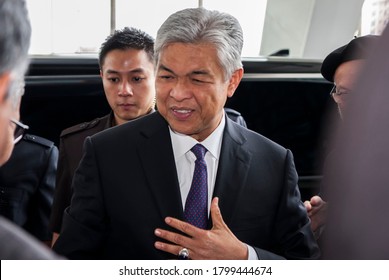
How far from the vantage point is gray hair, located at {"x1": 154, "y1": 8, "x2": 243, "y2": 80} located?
4.69ft

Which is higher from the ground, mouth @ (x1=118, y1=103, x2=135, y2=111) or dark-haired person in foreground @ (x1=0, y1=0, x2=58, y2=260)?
dark-haired person in foreground @ (x1=0, y1=0, x2=58, y2=260)

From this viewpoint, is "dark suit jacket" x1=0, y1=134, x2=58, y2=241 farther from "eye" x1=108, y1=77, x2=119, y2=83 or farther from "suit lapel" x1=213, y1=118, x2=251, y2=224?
"suit lapel" x1=213, y1=118, x2=251, y2=224

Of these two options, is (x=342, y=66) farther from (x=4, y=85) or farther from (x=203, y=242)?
(x=4, y=85)

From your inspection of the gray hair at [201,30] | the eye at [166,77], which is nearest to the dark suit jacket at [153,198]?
the eye at [166,77]

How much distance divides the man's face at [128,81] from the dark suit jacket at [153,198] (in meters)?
0.50

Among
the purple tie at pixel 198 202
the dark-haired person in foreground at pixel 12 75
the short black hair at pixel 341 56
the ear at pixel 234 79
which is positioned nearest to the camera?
the dark-haired person in foreground at pixel 12 75

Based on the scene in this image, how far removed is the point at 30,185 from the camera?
6.53 ft

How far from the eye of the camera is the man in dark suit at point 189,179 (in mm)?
1341

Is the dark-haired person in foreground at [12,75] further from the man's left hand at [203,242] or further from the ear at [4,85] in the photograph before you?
the man's left hand at [203,242]

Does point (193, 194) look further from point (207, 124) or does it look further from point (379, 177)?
point (379, 177)

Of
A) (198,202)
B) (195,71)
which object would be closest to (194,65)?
(195,71)

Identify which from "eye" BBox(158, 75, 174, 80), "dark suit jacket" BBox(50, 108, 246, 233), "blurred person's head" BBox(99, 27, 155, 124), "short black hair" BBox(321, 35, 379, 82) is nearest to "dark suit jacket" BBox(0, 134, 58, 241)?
"dark suit jacket" BBox(50, 108, 246, 233)

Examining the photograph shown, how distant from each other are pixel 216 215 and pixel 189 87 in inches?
13.6

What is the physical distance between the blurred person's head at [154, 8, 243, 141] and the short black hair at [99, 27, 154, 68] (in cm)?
57
